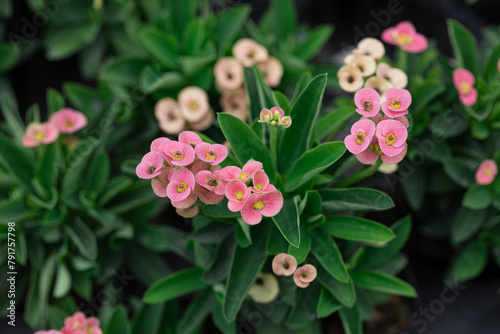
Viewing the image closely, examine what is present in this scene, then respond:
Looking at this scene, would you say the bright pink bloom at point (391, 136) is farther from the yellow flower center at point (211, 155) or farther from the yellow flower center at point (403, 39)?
the yellow flower center at point (403, 39)

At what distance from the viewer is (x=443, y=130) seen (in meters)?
1.48

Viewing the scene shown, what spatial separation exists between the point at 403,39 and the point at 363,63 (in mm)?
329

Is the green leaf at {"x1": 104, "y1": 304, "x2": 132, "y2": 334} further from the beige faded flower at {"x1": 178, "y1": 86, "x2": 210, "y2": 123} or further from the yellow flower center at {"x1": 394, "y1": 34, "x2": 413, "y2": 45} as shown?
the yellow flower center at {"x1": 394, "y1": 34, "x2": 413, "y2": 45}

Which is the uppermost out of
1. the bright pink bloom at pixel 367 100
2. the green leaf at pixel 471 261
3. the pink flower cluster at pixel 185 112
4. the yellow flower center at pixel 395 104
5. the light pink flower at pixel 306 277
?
the yellow flower center at pixel 395 104

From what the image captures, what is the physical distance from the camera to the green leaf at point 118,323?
4.28 ft

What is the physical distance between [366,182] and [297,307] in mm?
364

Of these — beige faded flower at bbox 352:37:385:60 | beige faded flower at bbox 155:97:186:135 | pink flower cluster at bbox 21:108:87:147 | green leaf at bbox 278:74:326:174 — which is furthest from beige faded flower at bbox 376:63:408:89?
pink flower cluster at bbox 21:108:87:147

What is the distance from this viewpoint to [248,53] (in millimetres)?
1529

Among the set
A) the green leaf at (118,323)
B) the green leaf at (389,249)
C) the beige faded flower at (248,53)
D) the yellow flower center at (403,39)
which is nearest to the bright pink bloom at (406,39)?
the yellow flower center at (403,39)

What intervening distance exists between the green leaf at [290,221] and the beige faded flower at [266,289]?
227mm

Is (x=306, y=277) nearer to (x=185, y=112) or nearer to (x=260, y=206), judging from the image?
(x=260, y=206)

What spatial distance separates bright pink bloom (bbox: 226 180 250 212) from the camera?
0.87 metres

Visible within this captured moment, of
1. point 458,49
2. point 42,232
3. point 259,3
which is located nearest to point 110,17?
point 259,3

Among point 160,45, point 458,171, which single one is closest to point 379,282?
point 458,171
